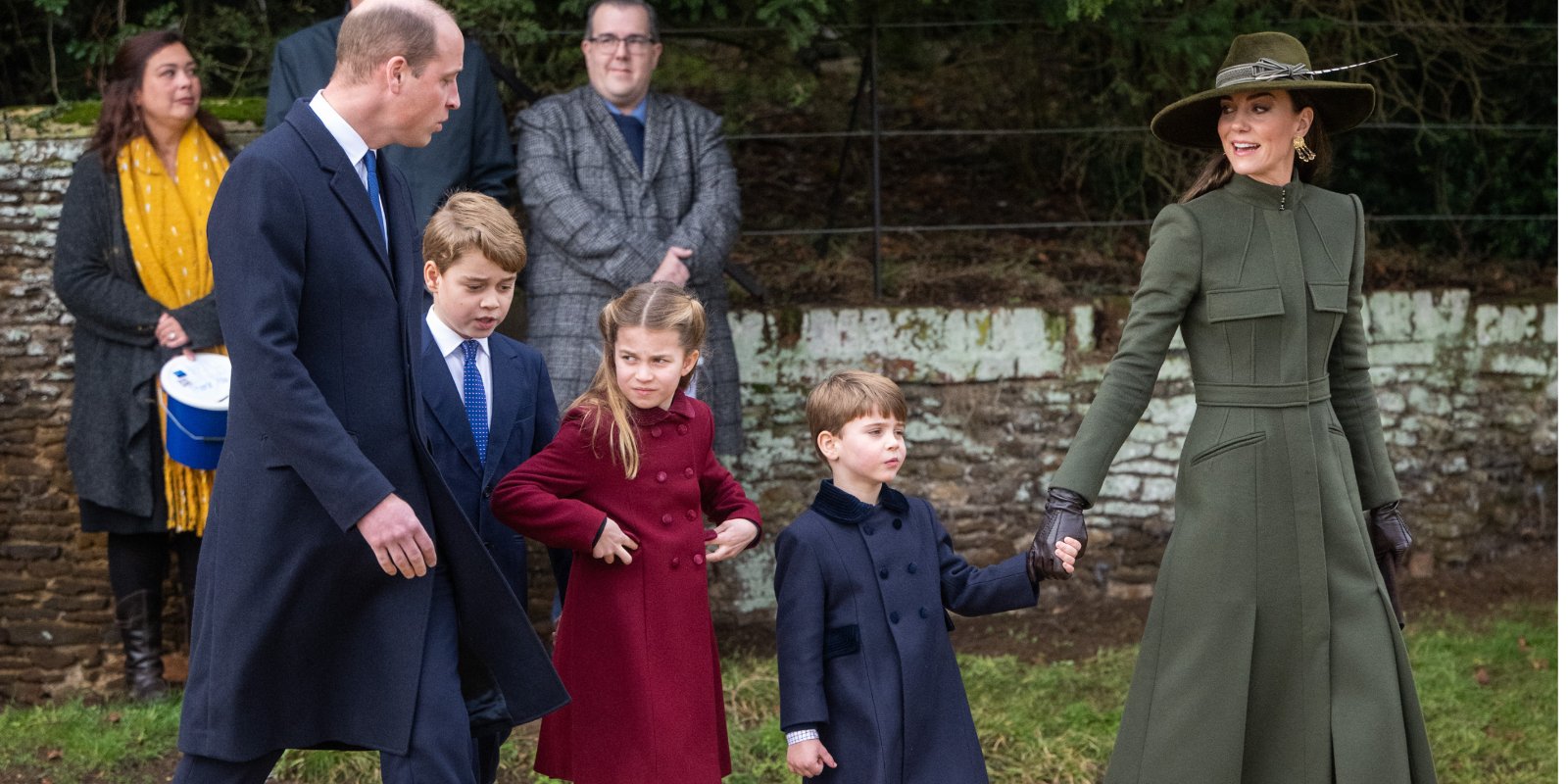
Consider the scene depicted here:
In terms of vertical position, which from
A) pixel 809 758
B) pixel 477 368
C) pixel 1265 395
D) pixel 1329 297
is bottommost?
pixel 809 758

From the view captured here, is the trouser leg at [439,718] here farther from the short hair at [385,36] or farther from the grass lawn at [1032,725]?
the grass lawn at [1032,725]

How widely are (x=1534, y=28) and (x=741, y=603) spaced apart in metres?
4.72

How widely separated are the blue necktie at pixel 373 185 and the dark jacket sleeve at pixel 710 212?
198 cm

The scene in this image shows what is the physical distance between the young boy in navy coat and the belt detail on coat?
0.52 m

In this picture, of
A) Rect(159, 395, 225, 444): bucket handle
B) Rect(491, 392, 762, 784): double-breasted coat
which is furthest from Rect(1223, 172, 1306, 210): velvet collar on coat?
Rect(159, 395, 225, 444): bucket handle

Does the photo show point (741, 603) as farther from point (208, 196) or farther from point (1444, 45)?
point (1444, 45)

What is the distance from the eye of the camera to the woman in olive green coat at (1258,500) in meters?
3.63

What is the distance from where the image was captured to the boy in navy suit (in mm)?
3688

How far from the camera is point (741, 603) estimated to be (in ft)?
21.4

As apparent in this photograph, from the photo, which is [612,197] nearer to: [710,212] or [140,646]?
[710,212]

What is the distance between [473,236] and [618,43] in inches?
72.4

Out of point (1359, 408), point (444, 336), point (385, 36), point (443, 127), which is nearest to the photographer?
point (385, 36)

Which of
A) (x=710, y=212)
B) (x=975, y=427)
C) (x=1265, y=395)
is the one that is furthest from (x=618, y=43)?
(x=1265, y=395)

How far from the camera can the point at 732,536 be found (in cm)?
372
